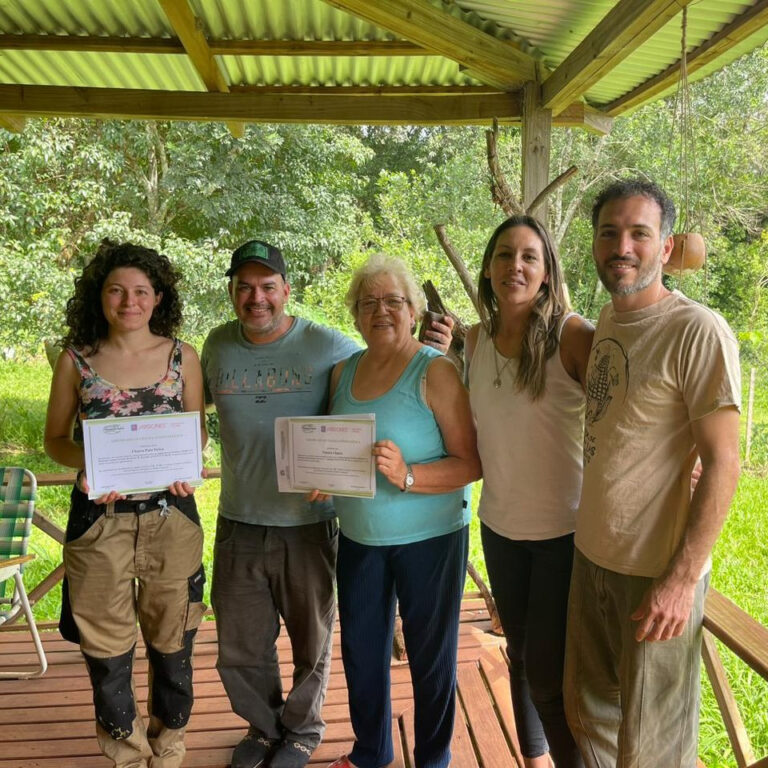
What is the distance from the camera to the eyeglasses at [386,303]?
6.47 feet

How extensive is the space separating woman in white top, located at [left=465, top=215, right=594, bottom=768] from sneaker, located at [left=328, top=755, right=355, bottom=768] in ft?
2.43

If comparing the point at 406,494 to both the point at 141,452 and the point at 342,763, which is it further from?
the point at 342,763

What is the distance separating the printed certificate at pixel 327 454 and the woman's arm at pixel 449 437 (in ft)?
0.28

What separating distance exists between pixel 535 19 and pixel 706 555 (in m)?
2.31

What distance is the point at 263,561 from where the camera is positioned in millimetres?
2193

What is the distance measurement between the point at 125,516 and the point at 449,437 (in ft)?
3.42

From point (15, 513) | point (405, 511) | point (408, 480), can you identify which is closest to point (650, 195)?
point (408, 480)

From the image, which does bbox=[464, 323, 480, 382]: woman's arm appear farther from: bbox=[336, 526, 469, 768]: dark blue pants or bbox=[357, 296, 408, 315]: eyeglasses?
bbox=[336, 526, 469, 768]: dark blue pants

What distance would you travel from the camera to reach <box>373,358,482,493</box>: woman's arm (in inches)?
73.9

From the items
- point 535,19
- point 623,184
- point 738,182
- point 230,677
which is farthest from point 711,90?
point 230,677

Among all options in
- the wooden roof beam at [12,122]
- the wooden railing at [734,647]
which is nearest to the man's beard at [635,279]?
the wooden railing at [734,647]

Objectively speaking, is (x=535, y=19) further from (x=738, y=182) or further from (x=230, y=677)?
(x=738, y=182)

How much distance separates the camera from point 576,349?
1787 millimetres

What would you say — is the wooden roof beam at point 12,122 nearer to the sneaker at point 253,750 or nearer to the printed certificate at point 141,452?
the printed certificate at point 141,452
